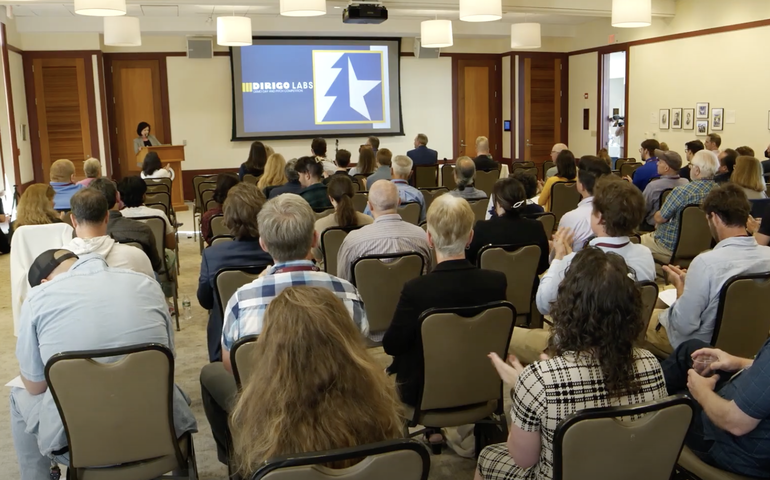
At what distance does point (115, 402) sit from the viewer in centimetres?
243

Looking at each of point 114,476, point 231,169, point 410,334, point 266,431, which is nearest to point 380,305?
point 410,334

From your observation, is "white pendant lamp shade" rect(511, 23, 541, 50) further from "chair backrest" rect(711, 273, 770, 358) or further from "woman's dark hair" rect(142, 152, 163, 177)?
"chair backrest" rect(711, 273, 770, 358)

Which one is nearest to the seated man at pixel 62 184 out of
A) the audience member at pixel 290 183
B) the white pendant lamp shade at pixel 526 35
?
the audience member at pixel 290 183

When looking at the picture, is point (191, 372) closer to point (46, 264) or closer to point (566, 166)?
point (46, 264)

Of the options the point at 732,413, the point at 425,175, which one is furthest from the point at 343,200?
the point at 425,175

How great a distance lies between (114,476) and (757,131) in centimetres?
1156

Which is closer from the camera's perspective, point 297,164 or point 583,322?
point 583,322

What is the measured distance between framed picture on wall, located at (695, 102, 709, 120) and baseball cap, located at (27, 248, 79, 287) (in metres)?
12.0

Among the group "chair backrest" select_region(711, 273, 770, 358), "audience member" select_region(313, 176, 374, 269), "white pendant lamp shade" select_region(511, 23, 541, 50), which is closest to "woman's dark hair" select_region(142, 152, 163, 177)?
"audience member" select_region(313, 176, 374, 269)

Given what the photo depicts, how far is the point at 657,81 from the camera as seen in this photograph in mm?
13523

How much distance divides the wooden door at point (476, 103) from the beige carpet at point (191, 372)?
9.23 metres

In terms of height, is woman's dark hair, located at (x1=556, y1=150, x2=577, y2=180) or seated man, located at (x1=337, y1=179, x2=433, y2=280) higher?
woman's dark hair, located at (x1=556, y1=150, x2=577, y2=180)

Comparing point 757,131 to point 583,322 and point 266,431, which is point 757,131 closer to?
point 583,322

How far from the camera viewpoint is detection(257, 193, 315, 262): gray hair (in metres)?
2.88
